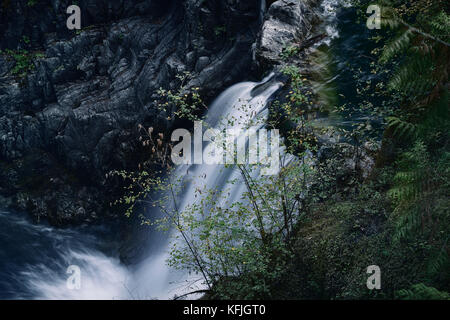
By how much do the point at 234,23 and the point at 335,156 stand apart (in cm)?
759

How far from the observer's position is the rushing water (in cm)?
876

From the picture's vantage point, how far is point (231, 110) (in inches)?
407

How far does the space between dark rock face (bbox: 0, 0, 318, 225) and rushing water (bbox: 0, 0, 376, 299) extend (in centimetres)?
99

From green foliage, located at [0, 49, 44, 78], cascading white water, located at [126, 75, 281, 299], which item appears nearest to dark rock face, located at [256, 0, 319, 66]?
cascading white water, located at [126, 75, 281, 299]

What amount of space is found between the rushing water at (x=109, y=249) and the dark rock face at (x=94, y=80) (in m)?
0.99

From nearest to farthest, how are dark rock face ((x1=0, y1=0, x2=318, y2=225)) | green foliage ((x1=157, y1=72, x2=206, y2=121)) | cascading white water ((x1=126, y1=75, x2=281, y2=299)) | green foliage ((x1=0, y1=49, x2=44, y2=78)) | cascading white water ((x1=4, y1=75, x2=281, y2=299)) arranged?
green foliage ((x1=157, y1=72, x2=206, y2=121)), cascading white water ((x1=126, y1=75, x2=281, y2=299)), cascading white water ((x1=4, y1=75, x2=281, y2=299)), dark rock face ((x1=0, y1=0, x2=318, y2=225)), green foliage ((x1=0, y1=49, x2=44, y2=78))

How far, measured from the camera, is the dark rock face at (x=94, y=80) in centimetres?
1197

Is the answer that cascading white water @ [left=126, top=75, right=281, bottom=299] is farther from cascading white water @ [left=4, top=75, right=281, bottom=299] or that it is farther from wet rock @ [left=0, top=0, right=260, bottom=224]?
wet rock @ [left=0, top=0, right=260, bottom=224]

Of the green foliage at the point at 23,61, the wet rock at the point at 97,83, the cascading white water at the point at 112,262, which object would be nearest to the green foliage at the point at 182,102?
the cascading white water at the point at 112,262

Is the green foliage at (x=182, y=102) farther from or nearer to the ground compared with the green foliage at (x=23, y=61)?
nearer to the ground

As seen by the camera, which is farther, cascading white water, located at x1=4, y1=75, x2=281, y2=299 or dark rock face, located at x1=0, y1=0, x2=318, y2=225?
dark rock face, located at x1=0, y1=0, x2=318, y2=225

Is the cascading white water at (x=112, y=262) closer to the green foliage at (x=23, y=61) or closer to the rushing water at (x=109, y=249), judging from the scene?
the rushing water at (x=109, y=249)

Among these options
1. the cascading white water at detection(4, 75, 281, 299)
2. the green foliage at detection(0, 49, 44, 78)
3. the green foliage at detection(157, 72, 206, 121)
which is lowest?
the cascading white water at detection(4, 75, 281, 299)
